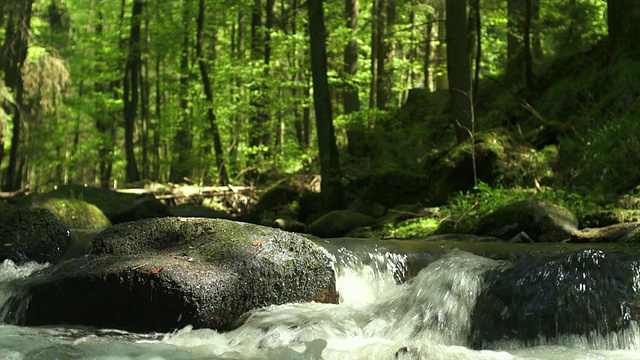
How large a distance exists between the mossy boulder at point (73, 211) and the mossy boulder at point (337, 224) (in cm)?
354

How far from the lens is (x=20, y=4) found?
12734 millimetres

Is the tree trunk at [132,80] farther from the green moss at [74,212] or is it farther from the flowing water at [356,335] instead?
the flowing water at [356,335]

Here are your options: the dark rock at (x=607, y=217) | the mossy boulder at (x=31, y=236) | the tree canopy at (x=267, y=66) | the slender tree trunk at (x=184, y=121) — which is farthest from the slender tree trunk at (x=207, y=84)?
the dark rock at (x=607, y=217)

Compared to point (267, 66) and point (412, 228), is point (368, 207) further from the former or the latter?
point (267, 66)

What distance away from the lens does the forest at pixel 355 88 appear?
11023 millimetres

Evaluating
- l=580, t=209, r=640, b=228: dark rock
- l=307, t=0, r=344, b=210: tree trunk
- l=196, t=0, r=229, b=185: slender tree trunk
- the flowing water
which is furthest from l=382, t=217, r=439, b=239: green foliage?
l=196, t=0, r=229, b=185: slender tree trunk

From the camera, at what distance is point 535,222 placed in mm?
7676

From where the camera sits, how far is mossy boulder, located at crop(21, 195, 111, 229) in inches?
418

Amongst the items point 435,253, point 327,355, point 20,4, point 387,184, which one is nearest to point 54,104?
point 20,4

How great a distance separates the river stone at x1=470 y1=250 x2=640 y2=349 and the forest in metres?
3.95

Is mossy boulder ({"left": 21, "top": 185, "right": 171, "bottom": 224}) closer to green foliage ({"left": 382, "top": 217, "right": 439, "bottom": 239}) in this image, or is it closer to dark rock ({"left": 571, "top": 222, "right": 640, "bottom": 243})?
green foliage ({"left": 382, "top": 217, "right": 439, "bottom": 239})

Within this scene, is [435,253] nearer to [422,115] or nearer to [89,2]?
[422,115]

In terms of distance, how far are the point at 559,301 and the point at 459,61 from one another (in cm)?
745

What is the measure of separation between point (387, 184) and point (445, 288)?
7.31m
